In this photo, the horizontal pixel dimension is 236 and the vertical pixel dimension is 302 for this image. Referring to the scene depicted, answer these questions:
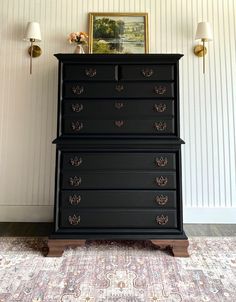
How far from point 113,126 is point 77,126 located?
29cm

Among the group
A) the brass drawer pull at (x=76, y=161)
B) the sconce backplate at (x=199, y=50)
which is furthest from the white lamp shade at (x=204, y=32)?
the brass drawer pull at (x=76, y=161)

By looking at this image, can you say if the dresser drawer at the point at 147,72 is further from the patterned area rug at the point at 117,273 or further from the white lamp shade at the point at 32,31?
the patterned area rug at the point at 117,273

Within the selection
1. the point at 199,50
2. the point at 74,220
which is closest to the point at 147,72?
the point at 199,50

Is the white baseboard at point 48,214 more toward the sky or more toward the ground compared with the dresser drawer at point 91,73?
more toward the ground

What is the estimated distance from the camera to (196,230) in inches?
92.0

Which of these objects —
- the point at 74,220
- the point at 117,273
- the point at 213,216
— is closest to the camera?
the point at 117,273

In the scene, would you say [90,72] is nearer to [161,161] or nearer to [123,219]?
[161,161]

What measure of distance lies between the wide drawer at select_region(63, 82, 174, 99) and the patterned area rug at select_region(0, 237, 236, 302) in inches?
49.2

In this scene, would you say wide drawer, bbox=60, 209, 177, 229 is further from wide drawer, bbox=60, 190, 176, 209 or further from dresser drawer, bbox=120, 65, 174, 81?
dresser drawer, bbox=120, 65, 174, 81

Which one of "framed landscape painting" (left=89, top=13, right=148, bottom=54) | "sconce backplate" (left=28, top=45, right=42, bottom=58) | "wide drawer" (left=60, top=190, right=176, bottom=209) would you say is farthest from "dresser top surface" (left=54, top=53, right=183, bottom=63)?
"wide drawer" (left=60, top=190, right=176, bottom=209)

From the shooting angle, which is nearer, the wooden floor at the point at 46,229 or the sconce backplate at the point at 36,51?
the wooden floor at the point at 46,229

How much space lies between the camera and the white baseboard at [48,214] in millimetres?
2508

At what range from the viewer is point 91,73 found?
188cm

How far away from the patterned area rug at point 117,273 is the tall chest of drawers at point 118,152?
151 mm
